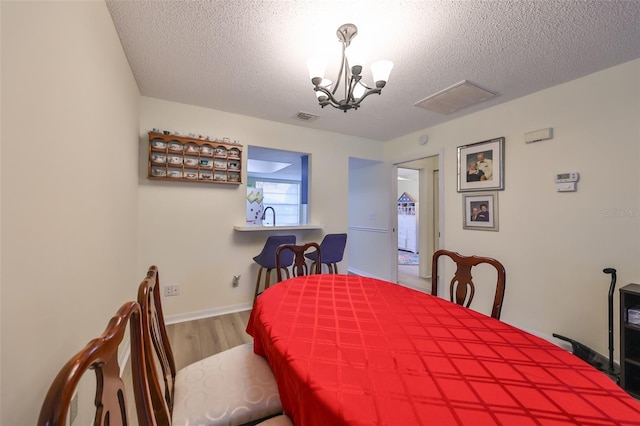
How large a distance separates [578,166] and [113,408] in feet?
10.8

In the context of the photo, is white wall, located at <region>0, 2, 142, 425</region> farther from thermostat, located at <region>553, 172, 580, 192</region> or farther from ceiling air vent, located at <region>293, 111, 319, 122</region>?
thermostat, located at <region>553, 172, 580, 192</region>

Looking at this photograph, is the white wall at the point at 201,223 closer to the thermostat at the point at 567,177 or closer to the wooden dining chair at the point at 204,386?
the wooden dining chair at the point at 204,386

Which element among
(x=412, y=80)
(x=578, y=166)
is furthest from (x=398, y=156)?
(x=578, y=166)

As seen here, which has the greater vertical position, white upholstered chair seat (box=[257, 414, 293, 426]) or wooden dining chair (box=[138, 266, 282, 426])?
wooden dining chair (box=[138, 266, 282, 426])

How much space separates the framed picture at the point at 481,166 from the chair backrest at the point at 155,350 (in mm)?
3185

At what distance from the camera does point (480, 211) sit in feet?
9.64

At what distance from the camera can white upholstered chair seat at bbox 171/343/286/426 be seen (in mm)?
994

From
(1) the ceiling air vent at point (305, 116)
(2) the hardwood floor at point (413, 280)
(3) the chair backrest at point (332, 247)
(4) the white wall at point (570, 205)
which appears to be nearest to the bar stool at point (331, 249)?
(3) the chair backrest at point (332, 247)

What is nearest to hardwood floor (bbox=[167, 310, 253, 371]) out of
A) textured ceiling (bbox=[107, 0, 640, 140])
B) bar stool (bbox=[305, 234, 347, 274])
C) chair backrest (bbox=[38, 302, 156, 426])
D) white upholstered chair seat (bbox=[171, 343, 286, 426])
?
white upholstered chair seat (bbox=[171, 343, 286, 426])

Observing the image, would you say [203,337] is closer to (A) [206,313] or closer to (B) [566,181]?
(A) [206,313]

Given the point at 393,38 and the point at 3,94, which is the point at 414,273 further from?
the point at 3,94

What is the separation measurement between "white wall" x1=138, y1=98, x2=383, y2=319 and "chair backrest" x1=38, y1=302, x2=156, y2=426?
7.41 feet

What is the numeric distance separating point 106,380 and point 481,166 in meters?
3.43

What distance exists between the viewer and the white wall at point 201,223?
2678 mm
